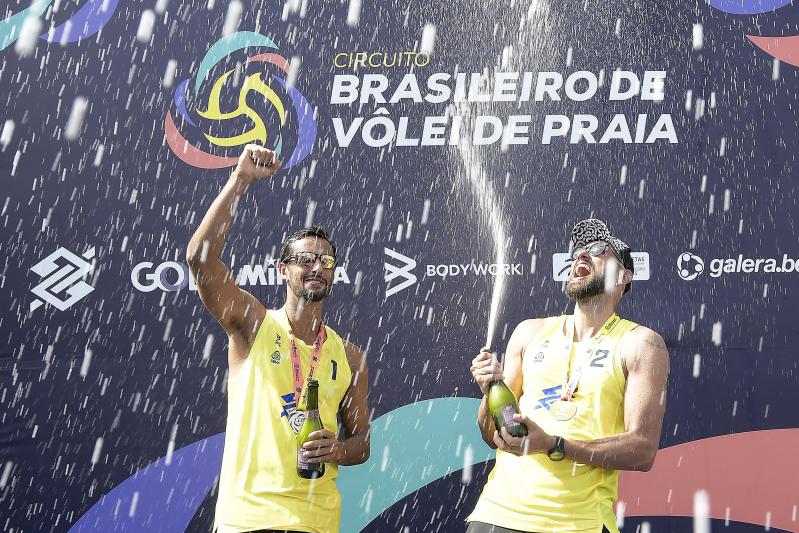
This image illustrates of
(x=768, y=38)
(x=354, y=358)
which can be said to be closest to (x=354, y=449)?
(x=354, y=358)

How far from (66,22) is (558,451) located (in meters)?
2.96

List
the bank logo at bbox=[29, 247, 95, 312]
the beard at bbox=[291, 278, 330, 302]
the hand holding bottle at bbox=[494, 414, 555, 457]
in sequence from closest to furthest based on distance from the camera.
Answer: the hand holding bottle at bbox=[494, 414, 555, 457]
the beard at bbox=[291, 278, 330, 302]
the bank logo at bbox=[29, 247, 95, 312]

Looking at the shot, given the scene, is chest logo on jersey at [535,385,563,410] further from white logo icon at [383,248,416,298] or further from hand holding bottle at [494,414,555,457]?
white logo icon at [383,248,416,298]

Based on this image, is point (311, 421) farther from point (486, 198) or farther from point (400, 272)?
point (486, 198)

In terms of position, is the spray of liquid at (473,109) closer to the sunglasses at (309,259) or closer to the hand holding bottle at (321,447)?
the sunglasses at (309,259)

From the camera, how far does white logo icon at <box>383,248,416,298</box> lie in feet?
11.1

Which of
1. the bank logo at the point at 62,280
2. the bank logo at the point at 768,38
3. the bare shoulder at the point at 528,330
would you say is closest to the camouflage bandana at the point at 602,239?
the bare shoulder at the point at 528,330

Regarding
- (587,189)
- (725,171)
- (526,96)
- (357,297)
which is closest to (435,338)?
(357,297)

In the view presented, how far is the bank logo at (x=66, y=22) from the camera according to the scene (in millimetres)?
3525

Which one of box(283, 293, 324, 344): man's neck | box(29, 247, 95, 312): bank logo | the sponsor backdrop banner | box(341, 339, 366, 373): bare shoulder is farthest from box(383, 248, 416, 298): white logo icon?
box(29, 247, 95, 312): bank logo

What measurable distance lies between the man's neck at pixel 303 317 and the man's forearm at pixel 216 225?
403 mm

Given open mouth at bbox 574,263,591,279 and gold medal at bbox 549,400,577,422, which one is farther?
open mouth at bbox 574,263,591,279

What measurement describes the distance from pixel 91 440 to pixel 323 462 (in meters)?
1.57

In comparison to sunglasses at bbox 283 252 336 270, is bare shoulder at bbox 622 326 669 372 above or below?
below
